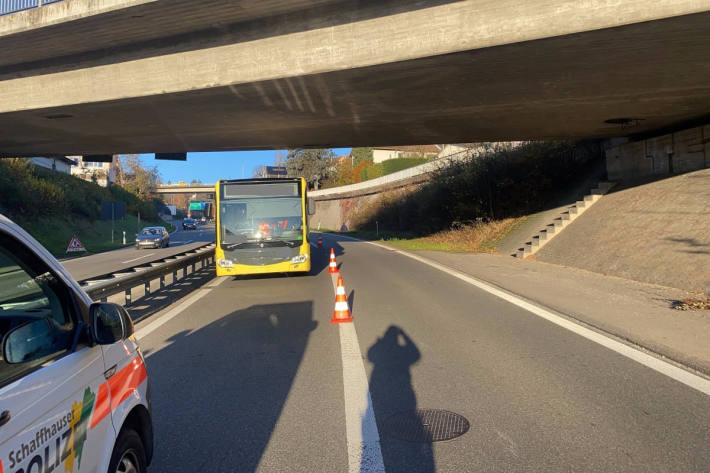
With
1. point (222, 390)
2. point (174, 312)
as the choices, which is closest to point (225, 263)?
point (174, 312)

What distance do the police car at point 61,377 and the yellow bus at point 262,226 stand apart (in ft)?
34.1

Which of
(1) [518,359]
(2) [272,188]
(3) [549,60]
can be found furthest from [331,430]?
(2) [272,188]

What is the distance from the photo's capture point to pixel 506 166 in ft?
87.5

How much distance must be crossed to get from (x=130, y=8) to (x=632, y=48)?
32.3 feet

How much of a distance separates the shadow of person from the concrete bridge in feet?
19.6

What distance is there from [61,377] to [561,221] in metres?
18.8

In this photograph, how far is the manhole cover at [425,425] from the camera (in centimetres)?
388

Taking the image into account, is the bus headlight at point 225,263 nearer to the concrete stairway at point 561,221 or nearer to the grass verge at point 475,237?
the concrete stairway at point 561,221

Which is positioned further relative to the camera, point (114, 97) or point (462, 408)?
point (114, 97)

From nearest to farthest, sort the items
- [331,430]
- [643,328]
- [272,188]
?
[331,430] → [643,328] → [272,188]

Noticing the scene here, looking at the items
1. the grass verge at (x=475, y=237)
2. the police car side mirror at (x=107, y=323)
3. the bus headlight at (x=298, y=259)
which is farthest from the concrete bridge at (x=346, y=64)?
the police car side mirror at (x=107, y=323)

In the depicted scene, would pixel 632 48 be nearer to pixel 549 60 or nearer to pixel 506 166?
pixel 549 60

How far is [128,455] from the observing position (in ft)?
8.55

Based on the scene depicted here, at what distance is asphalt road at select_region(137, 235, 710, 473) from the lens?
3.56 meters
